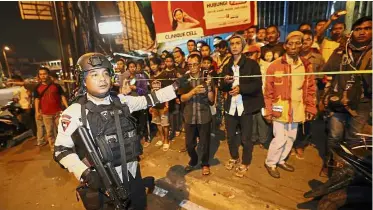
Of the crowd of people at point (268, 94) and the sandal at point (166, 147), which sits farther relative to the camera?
the sandal at point (166, 147)

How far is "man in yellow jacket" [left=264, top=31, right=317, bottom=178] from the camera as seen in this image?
3.33 metres

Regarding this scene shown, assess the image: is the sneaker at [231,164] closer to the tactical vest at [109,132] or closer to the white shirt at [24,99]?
the tactical vest at [109,132]

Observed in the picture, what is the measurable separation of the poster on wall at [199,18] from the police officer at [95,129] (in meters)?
4.65

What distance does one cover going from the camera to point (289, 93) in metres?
3.38

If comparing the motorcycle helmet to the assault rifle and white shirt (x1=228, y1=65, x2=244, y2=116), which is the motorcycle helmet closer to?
the assault rifle

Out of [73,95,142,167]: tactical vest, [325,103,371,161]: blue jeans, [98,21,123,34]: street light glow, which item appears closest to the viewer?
[73,95,142,167]: tactical vest

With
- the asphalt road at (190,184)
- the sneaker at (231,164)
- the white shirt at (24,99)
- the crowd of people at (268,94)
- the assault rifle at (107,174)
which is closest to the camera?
the assault rifle at (107,174)

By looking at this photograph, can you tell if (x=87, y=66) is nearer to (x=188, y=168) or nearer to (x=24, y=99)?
(x=188, y=168)

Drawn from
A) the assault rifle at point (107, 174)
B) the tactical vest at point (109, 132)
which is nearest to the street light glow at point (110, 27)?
the tactical vest at point (109, 132)

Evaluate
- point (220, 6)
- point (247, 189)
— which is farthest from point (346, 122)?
point (220, 6)

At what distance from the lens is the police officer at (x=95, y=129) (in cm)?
196

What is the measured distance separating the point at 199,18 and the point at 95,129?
5283 millimetres

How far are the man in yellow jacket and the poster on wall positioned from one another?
313cm

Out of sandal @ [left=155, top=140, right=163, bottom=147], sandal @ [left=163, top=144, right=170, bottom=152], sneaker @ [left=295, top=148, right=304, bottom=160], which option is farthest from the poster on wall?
sneaker @ [left=295, top=148, right=304, bottom=160]
